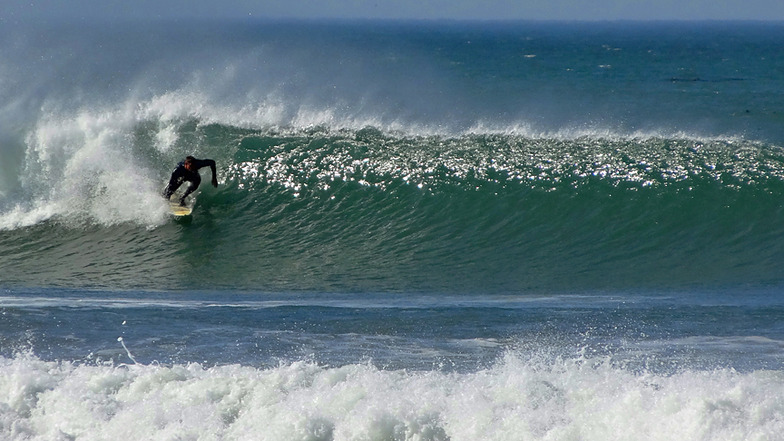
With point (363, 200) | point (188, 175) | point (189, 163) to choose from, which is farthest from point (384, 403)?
point (363, 200)

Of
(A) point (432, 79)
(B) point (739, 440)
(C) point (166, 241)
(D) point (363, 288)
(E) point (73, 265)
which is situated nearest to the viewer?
(B) point (739, 440)

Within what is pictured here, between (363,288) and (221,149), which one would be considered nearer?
(363,288)

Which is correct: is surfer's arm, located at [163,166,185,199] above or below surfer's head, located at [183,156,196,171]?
below

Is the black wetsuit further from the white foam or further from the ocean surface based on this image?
the white foam

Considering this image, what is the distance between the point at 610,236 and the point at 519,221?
1.55 m

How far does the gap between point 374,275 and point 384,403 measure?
5.68 m

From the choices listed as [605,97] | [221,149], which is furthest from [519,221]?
[605,97]

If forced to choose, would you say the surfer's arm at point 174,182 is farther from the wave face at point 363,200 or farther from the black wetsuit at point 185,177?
the wave face at point 363,200

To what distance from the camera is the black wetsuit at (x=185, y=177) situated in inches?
596

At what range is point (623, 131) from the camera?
61.1 feet

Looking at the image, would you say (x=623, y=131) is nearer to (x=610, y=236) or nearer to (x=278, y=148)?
(x=610, y=236)

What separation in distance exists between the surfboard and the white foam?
7682 mm

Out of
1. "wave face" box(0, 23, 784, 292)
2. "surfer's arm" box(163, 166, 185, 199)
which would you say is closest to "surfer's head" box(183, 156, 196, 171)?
"surfer's arm" box(163, 166, 185, 199)

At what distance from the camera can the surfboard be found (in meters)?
15.2
